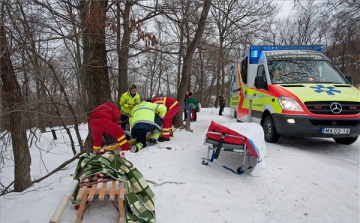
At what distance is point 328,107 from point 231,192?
3.14 m

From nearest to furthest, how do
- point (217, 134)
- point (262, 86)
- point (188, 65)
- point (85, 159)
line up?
point (85, 159) → point (217, 134) → point (262, 86) → point (188, 65)

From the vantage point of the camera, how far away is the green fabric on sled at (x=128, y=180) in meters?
2.60

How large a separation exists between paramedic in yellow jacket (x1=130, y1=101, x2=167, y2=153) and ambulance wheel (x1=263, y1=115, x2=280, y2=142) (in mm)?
2750

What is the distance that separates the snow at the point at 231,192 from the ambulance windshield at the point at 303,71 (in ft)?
6.19

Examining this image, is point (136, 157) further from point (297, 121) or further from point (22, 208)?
point (297, 121)

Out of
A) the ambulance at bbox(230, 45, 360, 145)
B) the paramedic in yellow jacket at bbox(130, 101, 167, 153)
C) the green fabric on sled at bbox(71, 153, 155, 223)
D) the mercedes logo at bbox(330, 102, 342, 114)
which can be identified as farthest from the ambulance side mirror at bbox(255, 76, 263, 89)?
the green fabric on sled at bbox(71, 153, 155, 223)

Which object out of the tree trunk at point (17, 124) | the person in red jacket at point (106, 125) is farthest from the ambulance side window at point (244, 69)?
the tree trunk at point (17, 124)

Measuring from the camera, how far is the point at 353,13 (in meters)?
9.24

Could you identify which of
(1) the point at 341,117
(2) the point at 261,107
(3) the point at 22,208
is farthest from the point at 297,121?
(3) the point at 22,208

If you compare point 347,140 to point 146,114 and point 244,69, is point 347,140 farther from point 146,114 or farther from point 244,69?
point 146,114

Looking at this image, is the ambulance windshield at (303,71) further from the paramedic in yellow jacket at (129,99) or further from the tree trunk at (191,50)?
the paramedic in yellow jacket at (129,99)

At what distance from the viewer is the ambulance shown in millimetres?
4879

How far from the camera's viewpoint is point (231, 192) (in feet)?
11.2

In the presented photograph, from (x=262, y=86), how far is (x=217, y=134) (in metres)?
2.81
